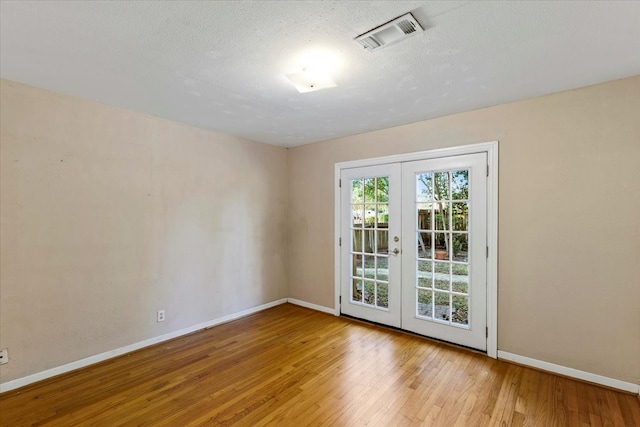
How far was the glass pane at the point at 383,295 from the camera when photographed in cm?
372

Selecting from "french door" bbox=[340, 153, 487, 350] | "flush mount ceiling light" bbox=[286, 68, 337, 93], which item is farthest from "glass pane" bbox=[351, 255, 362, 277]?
"flush mount ceiling light" bbox=[286, 68, 337, 93]

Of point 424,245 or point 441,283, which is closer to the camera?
point 441,283

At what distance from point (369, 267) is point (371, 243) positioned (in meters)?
0.32

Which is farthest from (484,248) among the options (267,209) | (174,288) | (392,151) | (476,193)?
(174,288)

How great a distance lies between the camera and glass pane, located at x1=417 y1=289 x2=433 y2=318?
3.36 m

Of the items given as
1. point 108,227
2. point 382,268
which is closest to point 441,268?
point 382,268

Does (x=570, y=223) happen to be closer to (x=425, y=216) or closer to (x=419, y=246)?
(x=425, y=216)

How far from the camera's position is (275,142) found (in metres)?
4.41

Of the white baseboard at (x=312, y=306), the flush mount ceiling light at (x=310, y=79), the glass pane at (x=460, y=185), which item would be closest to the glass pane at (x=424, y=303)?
the glass pane at (x=460, y=185)

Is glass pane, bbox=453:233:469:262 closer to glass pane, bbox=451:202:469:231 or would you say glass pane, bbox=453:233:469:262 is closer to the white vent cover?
glass pane, bbox=451:202:469:231

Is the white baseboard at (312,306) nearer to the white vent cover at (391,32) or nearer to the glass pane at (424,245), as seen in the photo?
the glass pane at (424,245)

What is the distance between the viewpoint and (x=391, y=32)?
173cm

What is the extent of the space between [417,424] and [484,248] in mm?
1790

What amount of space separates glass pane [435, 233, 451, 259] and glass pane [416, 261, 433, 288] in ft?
0.49
